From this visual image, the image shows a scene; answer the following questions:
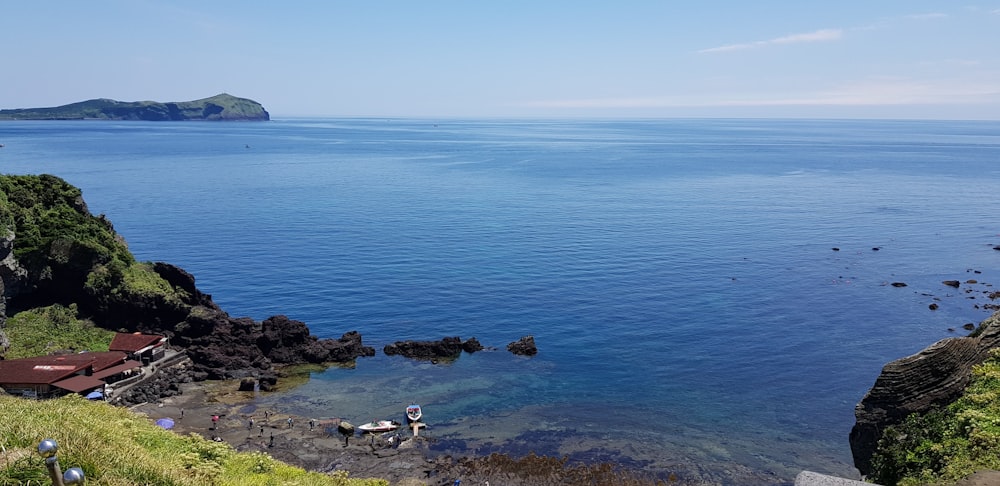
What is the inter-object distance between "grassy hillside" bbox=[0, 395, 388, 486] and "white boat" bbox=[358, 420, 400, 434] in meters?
17.3

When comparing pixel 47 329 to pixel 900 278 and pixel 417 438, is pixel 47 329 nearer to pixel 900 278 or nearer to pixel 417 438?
pixel 417 438

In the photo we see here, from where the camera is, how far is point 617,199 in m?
140

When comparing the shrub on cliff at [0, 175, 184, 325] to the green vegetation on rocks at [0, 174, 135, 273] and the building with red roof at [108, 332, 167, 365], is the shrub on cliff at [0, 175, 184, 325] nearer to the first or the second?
the green vegetation on rocks at [0, 174, 135, 273]

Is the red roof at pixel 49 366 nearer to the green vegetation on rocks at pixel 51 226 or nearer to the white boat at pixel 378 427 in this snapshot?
the green vegetation on rocks at pixel 51 226

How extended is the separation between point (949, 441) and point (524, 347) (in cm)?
3774

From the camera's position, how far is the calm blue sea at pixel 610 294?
4841cm

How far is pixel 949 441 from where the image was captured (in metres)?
26.9

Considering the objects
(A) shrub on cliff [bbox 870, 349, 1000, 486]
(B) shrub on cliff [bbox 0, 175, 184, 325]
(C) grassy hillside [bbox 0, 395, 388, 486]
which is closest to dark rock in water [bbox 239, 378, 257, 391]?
(B) shrub on cliff [bbox 0, 175, 184, 325]

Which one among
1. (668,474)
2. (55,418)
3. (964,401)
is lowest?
Result: (668,474)

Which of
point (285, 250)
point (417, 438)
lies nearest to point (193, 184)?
point (285, 250)

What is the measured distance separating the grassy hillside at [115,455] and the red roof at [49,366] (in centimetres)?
2426

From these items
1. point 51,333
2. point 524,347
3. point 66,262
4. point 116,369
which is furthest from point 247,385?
point 66,262

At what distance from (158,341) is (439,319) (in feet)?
85.4

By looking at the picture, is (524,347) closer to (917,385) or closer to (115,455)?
(917,385)
